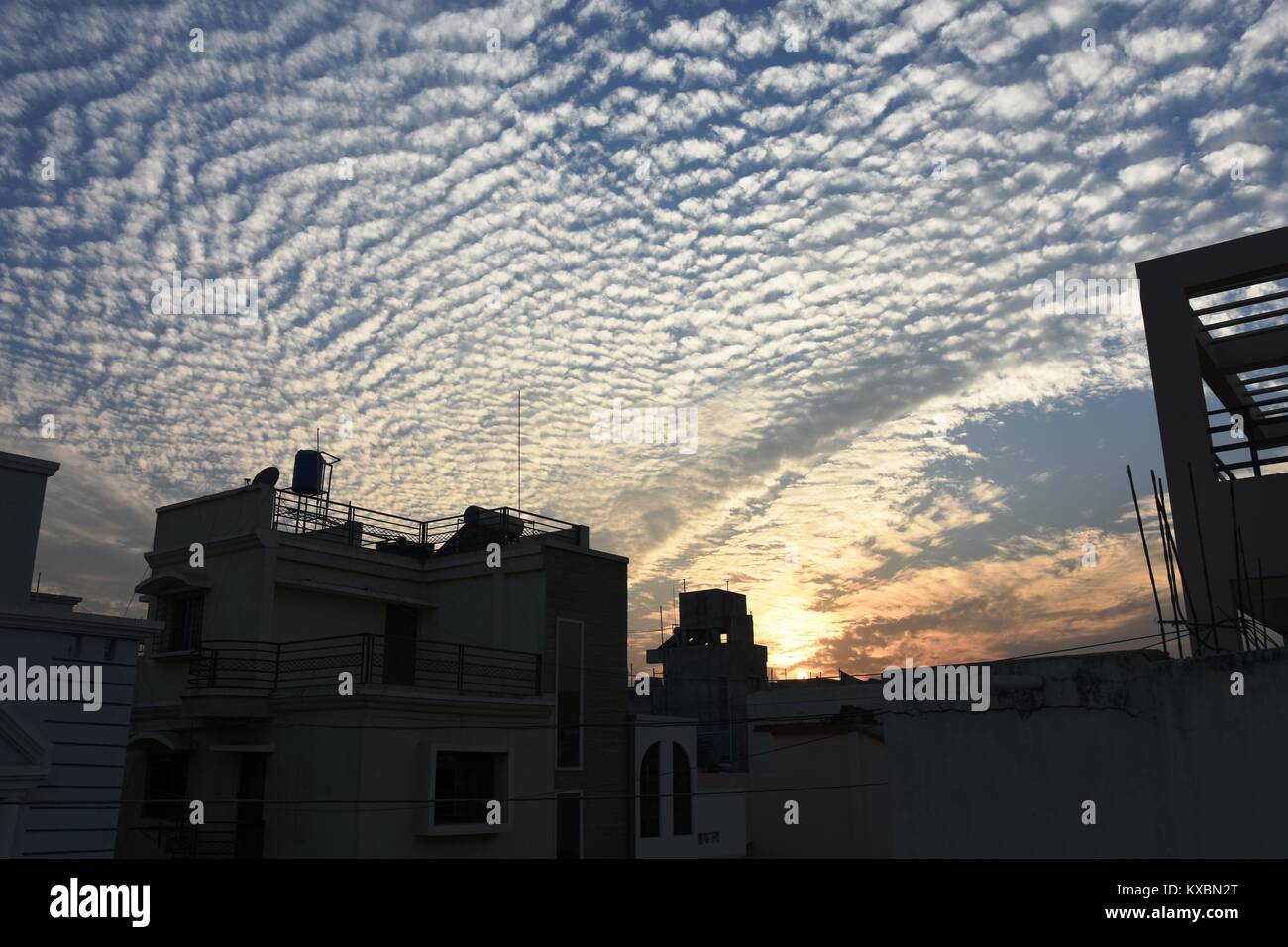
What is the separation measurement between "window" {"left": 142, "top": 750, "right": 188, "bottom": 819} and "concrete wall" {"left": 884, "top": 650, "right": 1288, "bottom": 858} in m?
17.7

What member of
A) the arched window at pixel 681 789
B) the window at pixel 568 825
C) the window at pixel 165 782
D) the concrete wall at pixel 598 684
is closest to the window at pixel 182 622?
the window at pixel 165 782

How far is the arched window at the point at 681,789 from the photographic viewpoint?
28.8 m

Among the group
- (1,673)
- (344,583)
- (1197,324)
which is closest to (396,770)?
(344,583)

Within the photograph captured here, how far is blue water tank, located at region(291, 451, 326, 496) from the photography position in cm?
2689

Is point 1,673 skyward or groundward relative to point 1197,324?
groundward

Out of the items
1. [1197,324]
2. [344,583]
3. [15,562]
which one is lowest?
[15,562]

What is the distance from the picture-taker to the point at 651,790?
28219 mm

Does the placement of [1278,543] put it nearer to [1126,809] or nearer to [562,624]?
[1126,809]

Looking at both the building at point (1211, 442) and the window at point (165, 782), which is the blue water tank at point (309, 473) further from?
the building at point (1211, 442)

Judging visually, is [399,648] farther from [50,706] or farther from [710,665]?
[710,665]

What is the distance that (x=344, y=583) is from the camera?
25.8 m

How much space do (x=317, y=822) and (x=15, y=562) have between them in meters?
9.14

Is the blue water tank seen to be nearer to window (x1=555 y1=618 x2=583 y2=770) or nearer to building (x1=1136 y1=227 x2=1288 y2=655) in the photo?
window (x1=555 y1=618 x2=583 y2=770)
